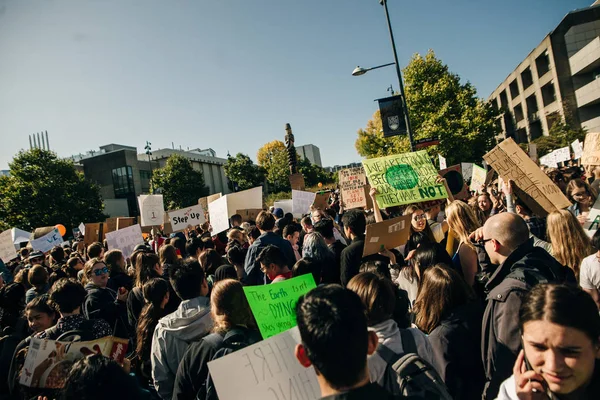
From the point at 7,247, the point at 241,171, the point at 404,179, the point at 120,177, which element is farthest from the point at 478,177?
the point at 241,171

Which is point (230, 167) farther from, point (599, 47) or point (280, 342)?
point (280, 342)

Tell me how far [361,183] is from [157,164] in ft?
188

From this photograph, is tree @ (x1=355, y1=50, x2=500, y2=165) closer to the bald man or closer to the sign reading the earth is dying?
the sign reading the earth is dying

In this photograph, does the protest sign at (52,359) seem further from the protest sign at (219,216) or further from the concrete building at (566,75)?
the concrete building at (566,75)

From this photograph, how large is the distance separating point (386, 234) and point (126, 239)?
6.72 metres

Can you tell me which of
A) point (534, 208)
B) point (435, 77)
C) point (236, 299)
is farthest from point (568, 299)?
point (435, 77)

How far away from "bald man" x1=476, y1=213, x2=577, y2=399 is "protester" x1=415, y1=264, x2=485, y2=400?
0.12 meters

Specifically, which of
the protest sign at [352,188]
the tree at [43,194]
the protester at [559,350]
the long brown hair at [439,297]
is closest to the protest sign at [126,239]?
the protest sign at [352,188]

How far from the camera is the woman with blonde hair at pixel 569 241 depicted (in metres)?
3.53

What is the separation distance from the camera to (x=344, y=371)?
1.48m

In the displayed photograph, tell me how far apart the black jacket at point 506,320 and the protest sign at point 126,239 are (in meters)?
8.02

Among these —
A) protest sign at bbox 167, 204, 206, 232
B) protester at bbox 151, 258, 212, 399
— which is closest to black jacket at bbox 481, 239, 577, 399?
protester at bbox 151, 258, 212, 399

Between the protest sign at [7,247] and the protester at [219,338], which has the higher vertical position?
the protest sign at [7,247]

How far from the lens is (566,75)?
116 feet
